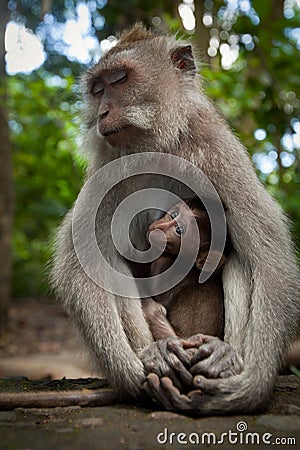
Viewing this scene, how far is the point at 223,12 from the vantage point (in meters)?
7.27

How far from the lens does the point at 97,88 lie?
458cm

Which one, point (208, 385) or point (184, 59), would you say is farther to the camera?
point (184, 59)

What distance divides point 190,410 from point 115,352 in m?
0.65

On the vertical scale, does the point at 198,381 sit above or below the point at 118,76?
below

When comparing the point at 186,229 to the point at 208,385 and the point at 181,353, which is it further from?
the point at 208,385

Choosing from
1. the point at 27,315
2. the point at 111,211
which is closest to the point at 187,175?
the point at 111,211

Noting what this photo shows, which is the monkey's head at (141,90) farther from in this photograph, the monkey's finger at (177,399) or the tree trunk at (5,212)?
the tree trunk at (5,212)

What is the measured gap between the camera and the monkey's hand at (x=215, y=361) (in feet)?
11.4

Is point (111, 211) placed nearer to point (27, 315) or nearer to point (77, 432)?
point (77, 432)

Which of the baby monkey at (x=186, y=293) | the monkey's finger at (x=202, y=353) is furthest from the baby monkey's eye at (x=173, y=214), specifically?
the monkey's finger at (x=202, y=353)

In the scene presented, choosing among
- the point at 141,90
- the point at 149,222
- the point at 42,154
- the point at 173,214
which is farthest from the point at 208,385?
the point at 42,154

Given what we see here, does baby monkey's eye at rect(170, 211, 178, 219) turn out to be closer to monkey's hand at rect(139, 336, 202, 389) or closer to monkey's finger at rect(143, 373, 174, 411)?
monkey's hand at rect(139, 336, 202, 389)
